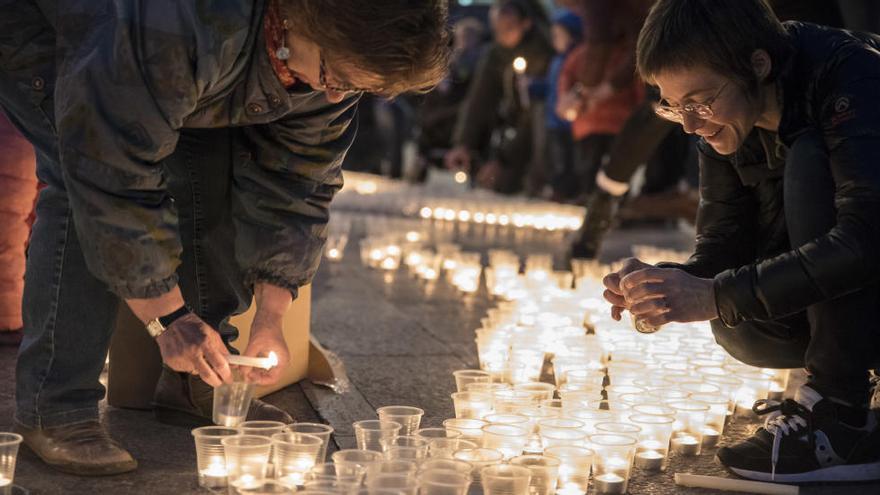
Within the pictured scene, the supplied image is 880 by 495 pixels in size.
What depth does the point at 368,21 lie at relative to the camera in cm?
249

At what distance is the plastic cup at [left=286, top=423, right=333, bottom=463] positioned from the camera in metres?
2.81

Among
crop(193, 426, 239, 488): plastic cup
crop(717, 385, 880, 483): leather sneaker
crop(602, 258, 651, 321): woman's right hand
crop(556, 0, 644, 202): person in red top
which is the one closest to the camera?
crop(193, 426, 239, 488): plastic cup

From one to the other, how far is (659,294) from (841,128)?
0.57 meters

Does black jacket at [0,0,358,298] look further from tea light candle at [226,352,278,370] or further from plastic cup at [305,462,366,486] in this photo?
plastic cup at [305,462,366,486]

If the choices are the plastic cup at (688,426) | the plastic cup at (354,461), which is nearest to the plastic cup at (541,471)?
the plastic cup at (354,461)

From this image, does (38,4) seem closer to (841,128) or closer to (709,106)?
(709,106)

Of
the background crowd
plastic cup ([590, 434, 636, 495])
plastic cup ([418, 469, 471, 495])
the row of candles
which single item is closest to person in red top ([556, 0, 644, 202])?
the background crowd

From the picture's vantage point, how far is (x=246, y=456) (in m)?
2.72

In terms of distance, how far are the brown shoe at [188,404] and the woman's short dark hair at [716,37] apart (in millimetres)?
1336

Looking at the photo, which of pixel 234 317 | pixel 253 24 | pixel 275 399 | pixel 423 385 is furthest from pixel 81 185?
pixel 423 385

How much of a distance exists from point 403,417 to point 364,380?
971mm

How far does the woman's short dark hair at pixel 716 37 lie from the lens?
296 centimetres

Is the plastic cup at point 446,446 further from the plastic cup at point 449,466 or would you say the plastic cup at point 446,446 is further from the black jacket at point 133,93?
the black jacket at point 133,93

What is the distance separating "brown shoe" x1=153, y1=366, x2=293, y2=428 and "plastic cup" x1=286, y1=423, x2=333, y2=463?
0.39 meters
